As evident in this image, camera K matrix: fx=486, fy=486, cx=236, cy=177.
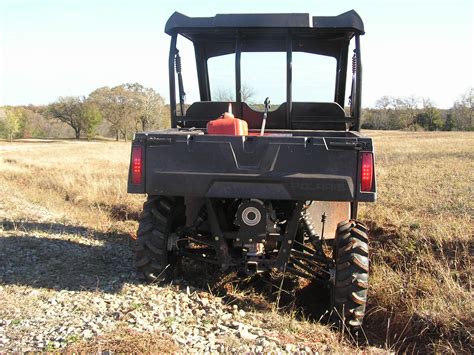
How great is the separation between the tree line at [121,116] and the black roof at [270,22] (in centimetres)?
5025

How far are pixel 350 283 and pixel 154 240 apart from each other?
1868mm

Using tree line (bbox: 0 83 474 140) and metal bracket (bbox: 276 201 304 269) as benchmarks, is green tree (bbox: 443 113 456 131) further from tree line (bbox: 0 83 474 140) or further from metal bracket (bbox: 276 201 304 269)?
metal bracket (bbox: 276 201 304 269)

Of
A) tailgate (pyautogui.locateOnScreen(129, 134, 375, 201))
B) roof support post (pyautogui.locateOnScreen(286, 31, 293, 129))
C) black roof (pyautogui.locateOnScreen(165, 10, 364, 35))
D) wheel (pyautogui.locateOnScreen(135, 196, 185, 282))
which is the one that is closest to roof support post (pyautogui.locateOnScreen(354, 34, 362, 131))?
black roof (pyautogui.locateOnScreen(165, 10, 364, 35))

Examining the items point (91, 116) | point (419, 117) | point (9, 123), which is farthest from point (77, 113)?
point (419, 117)

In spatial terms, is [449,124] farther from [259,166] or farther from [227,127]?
[259,166]

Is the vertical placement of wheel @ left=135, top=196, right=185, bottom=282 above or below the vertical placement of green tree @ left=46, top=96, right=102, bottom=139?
below

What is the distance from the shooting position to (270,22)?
506 cm

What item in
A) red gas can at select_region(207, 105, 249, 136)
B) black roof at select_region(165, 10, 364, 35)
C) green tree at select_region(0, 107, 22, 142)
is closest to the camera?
red gas can at select_region(207, 105, 249, 136)

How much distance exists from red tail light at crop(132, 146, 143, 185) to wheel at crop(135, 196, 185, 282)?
0.51m

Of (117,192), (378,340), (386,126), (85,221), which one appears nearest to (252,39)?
(378,340)

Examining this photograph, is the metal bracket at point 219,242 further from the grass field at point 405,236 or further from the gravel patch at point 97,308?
the grass field at point 405,236

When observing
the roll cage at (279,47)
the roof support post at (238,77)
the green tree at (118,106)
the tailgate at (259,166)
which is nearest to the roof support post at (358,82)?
the roll cage at (279,47)

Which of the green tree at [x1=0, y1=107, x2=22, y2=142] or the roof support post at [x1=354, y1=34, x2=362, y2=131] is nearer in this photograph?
the roof support post at [x1=354, y1=34, x2=362, y2=131]

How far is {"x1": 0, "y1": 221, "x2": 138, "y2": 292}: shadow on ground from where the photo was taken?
471 centimetres
